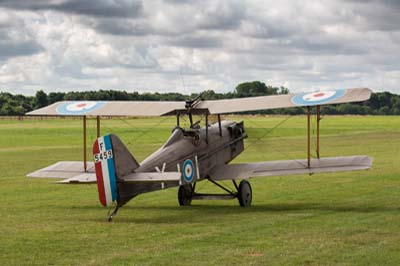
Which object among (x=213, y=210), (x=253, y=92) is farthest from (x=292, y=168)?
(x=253, y=92)

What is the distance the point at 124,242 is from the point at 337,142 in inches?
1376

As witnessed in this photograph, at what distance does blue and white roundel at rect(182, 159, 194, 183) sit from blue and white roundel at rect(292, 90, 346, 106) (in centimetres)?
238

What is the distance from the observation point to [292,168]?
16.6 metres

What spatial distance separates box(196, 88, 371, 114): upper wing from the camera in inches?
591

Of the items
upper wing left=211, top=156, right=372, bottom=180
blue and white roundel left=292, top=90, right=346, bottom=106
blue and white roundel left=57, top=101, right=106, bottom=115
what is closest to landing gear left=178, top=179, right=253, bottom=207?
upper wing left=211, top=156, right=372, bottom=180

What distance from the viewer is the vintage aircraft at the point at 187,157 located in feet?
44.8

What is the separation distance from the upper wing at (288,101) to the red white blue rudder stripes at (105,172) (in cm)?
291

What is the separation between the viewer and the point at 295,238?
1142 cm

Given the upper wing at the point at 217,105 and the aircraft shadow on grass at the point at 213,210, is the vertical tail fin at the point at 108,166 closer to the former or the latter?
the aircraft shadow on grass at the point at 213,210

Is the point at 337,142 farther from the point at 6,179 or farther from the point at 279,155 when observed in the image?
the point at 6,179

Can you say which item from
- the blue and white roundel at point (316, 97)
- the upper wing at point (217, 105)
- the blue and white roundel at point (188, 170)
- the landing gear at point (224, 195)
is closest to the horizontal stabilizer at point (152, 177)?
the blue and white roundel at point (188, 170)

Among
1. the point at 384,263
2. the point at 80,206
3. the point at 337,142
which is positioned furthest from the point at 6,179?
the point at 337,142

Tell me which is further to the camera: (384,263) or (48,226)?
(48,226)

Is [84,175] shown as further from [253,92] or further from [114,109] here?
[253,92]
